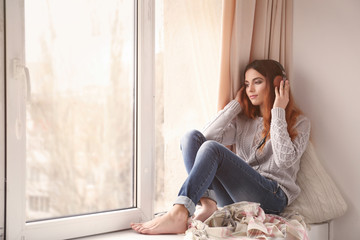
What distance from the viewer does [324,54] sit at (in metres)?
2.02

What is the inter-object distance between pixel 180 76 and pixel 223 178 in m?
0.60

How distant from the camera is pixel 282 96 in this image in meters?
1.91

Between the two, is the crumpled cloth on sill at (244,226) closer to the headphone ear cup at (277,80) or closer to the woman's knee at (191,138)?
the woman's knee at (191,138)

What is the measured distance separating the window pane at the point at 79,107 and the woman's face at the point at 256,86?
0.61 metres

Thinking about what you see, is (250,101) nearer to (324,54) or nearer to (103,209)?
(324,54)

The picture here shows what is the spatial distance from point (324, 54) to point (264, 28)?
35 centimetres

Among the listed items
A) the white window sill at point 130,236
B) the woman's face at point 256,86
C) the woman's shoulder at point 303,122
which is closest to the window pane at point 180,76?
the woman's face at point 256,86

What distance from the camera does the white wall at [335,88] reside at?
190cm

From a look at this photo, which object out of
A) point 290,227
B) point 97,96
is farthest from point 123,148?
point 290,227

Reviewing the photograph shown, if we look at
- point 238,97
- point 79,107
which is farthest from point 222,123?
point 79,107

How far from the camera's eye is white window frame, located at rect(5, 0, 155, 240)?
1.51 m

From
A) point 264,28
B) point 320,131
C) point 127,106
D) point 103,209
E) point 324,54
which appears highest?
point 264,28

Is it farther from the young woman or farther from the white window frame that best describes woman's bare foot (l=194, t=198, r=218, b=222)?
the white window frame

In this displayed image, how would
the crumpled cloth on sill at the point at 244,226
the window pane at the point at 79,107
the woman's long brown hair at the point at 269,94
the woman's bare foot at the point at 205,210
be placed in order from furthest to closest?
the woman's long brown hair at the point at 269,94 < the woman's bare foot at the point at 205,210 < the window pane at the point at 79,107 < the crumpled cloth on sill at the point at 244,226
